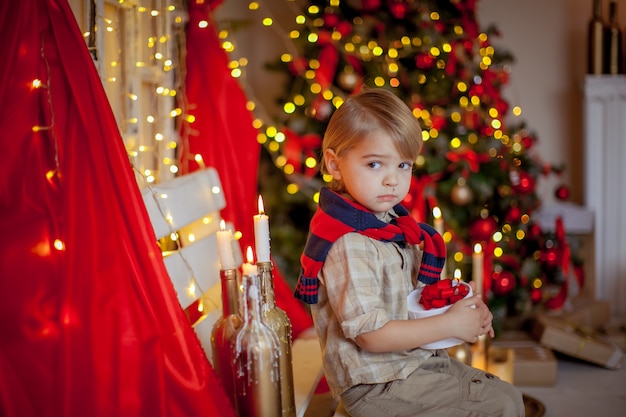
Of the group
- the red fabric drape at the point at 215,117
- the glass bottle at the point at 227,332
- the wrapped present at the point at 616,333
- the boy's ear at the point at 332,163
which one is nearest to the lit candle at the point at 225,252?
the glass bottle at the point at 227,332

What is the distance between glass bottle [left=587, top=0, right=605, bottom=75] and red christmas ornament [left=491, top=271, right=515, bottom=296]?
121cm

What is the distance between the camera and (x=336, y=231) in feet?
4.64

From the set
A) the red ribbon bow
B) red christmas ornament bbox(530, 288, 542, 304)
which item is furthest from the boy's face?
red christmas ornament bbox(530, 288, 542, 304)

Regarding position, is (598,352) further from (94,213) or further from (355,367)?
(94,213)

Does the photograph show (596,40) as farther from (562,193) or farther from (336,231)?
(336,231)

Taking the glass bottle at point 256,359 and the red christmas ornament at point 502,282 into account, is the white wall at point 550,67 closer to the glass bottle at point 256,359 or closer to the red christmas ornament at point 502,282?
the red christmas ornament at point 502,282

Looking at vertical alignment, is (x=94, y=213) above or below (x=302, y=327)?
above

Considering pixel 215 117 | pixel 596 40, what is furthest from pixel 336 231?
pixel 596 40

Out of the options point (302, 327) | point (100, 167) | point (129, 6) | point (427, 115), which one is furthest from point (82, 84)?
point (427, 115)

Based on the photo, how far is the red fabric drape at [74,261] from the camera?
1.24m

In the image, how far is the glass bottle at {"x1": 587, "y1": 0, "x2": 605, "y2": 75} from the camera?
3312mm

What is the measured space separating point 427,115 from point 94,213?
5.69 ft

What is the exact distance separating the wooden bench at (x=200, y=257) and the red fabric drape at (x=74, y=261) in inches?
11.0

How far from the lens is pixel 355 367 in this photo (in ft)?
4.64
